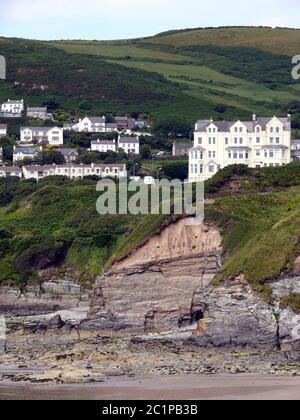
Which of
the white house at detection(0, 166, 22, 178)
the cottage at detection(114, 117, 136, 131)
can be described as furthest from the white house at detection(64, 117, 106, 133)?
the white house at detection(0, 166, 22, 178)

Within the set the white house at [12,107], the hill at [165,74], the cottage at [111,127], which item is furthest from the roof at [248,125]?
the white house at [12,107]

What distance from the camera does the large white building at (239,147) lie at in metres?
83.2

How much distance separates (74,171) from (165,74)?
52.2 meters

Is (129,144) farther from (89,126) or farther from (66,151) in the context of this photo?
(89,126)

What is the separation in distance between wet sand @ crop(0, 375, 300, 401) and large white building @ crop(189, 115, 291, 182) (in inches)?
1358

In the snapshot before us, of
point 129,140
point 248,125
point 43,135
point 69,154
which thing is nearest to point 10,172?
point 69,154

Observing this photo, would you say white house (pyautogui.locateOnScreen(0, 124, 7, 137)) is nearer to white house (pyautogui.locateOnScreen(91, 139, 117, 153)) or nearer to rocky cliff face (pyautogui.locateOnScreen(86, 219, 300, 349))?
white house (pyautogui.locateOnScreen(91, 139, 117, 153))

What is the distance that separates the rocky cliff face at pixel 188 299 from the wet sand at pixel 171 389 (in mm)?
5120

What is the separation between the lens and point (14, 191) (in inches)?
3553

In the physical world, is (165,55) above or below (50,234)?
above

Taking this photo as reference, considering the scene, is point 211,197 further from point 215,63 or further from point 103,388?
point 215,63

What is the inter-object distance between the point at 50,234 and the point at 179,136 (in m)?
44.9

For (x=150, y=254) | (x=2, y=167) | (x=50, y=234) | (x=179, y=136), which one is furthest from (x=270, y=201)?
(x=179, y=136)

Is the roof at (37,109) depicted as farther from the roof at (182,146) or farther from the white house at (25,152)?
the roof at (182,146)
